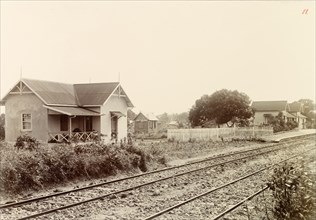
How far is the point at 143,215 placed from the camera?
26.6ft

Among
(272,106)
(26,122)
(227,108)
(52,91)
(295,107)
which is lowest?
(26,122)

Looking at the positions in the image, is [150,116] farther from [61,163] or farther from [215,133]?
[61,163]

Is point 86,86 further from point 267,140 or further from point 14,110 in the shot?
point 267,140

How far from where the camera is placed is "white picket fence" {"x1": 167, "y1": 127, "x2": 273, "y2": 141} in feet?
103

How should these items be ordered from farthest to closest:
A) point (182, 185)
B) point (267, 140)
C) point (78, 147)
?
point (267, 140), point (78, 147), point (182, 185)

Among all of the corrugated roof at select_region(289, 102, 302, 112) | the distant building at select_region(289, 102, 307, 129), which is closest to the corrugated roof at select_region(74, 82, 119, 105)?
the distant building at select_region(289, 102, 307, 129)

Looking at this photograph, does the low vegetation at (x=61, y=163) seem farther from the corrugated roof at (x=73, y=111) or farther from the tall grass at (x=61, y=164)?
the corrugated roof at (x=73, y=111)

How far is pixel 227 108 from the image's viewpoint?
46.7m

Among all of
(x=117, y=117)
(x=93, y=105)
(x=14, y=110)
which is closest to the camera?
(x=14, y=110)

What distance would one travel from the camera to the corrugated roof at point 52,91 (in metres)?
23.7

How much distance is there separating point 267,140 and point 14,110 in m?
22.2

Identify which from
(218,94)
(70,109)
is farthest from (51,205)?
(218,94)

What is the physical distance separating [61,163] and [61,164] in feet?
0.12

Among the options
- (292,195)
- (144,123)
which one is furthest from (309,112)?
(292,195)
